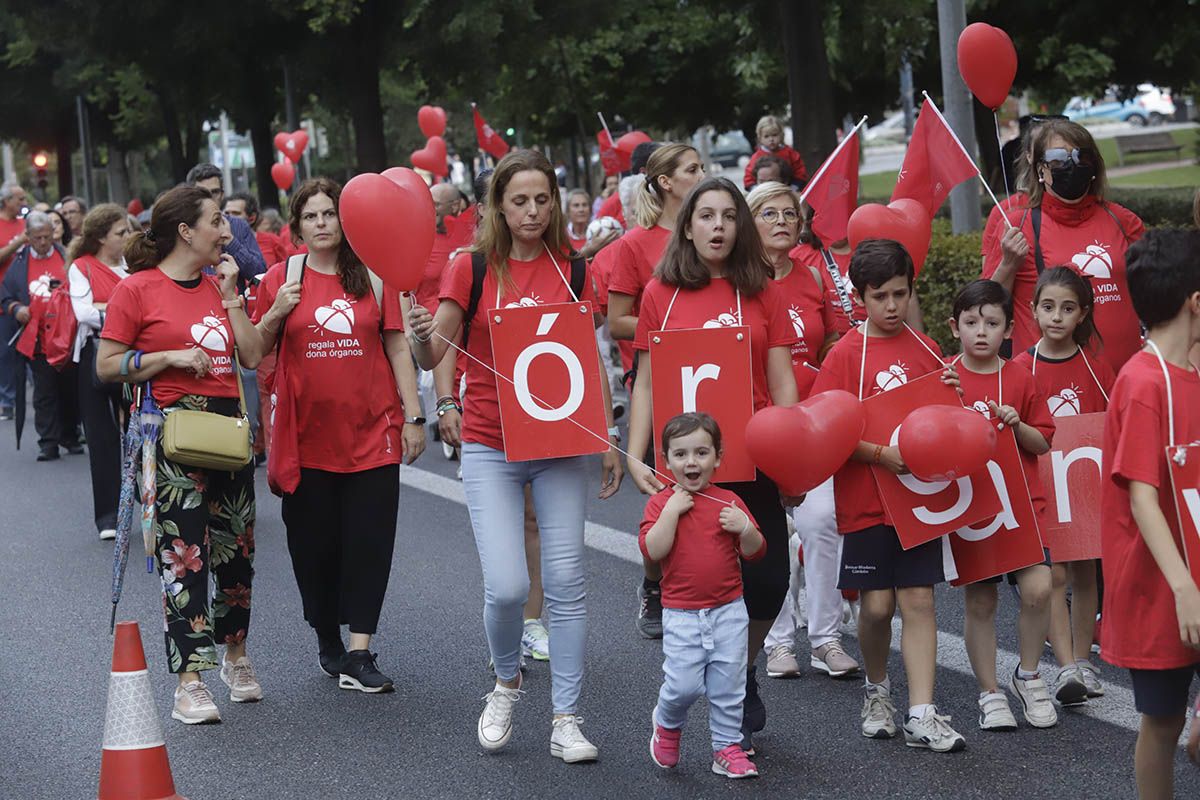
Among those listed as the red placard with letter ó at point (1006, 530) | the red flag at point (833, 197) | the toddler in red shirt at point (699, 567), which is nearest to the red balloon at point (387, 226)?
the toddler in red shirt at point (699, 567)

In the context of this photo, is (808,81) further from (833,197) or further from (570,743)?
(570,743)

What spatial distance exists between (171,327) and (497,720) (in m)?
1.97

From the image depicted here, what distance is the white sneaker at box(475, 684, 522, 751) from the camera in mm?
5895

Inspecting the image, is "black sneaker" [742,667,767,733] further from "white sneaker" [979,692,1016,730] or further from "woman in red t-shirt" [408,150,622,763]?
"white sneaker" [979,692,1016,730]

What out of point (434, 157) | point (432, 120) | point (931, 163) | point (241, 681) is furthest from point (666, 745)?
point (432, 120)

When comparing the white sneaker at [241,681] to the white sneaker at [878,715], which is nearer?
the white sneaker at [878,715]

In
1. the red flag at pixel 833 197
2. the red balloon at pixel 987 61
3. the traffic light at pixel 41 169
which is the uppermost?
→ the traffic light at pixel 41 169

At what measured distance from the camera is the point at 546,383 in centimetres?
578

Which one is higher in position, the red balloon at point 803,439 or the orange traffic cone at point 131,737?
the red balloon at point 803,439

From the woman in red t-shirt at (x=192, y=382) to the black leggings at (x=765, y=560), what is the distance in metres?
2.14

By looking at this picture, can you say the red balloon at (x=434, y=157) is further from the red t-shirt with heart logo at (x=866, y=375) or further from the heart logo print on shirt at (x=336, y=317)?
the red t-shirt with heart logo at (x=866, y=375)

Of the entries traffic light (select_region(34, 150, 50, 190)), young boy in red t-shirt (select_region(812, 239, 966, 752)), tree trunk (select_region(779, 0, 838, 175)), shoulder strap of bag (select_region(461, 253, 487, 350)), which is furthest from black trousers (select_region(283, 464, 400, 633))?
traffic light (select_region(34, 150, 50, 190))

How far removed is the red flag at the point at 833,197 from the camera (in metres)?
7.31

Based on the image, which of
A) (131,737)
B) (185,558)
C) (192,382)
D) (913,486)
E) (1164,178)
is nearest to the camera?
(131,737)
